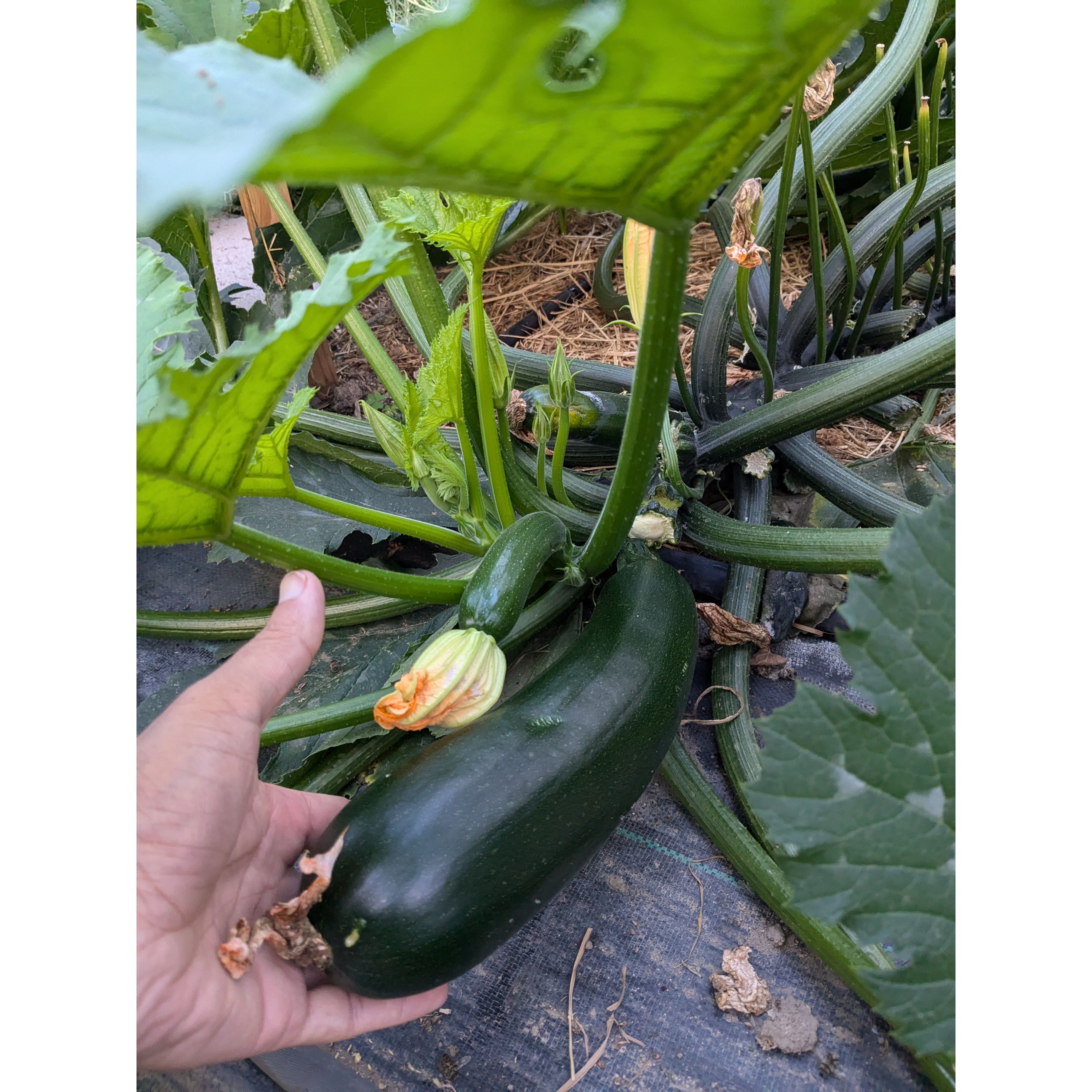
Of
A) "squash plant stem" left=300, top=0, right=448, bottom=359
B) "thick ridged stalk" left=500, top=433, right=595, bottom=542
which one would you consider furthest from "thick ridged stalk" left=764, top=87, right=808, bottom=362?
"squash plant stem" left=300, top=0, right=448, bottom=359

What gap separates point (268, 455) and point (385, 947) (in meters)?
0.48

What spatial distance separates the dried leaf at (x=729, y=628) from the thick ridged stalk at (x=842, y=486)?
222 mm

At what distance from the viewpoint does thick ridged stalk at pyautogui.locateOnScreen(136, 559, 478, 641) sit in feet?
3.81

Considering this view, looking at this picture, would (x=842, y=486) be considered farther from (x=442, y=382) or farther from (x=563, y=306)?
(x=563, y=306)

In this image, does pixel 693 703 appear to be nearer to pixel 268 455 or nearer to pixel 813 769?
pixel 813 769

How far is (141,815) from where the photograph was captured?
656mm

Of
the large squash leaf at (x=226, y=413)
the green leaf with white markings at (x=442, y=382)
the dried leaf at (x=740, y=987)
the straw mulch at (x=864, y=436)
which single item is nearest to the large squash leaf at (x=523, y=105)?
the large squash leaf at (x=226, y=413)

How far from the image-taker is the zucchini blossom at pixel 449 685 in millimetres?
771

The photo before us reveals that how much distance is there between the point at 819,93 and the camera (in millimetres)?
1011

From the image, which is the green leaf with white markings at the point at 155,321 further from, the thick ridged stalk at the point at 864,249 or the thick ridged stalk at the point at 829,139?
the thick ridged stalk at the point at 864,249

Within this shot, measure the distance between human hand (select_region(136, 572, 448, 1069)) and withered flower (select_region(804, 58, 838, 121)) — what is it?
2.88 feet

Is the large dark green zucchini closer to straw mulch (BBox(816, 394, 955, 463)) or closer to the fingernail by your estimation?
the fingernail

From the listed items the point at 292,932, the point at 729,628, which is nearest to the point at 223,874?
the point at 292,932
